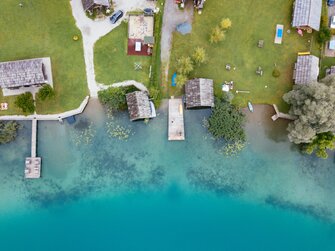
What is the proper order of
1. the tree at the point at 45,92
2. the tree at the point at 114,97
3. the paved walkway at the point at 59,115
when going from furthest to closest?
the paved walkway at the point at 59,115, the tree at the point at 114,97, the tree at the point at 45,92

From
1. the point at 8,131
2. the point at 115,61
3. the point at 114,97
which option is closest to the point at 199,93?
the point at 114,97

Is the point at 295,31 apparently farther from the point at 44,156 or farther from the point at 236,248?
the point at 44,156

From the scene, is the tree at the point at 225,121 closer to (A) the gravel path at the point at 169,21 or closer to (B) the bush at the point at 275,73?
(B) the bush at the point at 275,73

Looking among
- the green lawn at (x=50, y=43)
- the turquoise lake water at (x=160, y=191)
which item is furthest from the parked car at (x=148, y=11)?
the turquoise lake water at (x=160, y=191)

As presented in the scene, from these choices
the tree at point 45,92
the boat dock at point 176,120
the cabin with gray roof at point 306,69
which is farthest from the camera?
the boat dock at point 176,120

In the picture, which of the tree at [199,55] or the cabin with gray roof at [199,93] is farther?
the tree at [199,55]

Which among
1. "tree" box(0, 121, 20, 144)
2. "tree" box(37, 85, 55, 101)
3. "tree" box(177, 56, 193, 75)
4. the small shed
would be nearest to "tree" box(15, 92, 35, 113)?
"tree" box(37, 85, 55, 101)

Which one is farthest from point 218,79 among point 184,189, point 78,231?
point 78,231
